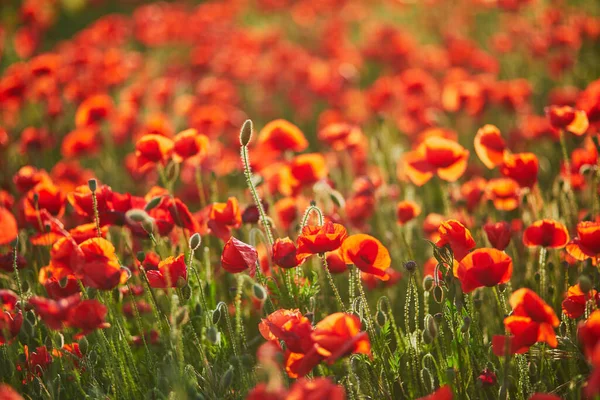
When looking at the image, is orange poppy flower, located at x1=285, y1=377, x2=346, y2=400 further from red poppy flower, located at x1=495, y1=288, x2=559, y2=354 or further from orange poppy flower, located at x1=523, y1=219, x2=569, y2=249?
orange poppy flower, located at x1=523, y1=219, x2=569, y2=249

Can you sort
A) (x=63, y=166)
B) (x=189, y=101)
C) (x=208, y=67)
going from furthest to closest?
(x=208, y=67) < (x=189, y=101) < (x=63, y=166)

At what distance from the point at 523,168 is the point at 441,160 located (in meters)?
0.37

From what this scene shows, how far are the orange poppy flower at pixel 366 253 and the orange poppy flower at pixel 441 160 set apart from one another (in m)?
0.92

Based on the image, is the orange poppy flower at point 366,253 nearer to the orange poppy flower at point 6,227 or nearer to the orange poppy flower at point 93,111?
the orange poppy flower at point 6,227

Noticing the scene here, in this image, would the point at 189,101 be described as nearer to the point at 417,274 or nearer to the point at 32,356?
the point at 417,274

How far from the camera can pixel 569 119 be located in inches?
102

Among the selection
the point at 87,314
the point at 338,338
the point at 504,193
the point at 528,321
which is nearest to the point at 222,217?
the point at 87,314

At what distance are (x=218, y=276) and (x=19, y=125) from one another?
3397mm

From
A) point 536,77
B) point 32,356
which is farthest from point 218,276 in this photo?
point 536,77

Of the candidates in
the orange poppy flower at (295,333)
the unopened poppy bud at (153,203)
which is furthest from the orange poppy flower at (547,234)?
the unopened poppy bud at (153,203)

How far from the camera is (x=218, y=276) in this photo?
2.81 m

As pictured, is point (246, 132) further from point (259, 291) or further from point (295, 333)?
point (295, 333)

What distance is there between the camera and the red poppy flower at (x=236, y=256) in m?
1.92

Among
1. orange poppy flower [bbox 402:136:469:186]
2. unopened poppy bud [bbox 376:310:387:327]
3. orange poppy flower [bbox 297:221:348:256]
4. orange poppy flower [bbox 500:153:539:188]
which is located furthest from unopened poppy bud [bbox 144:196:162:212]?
orange poppy flower [bbox 500:153:539:188]
